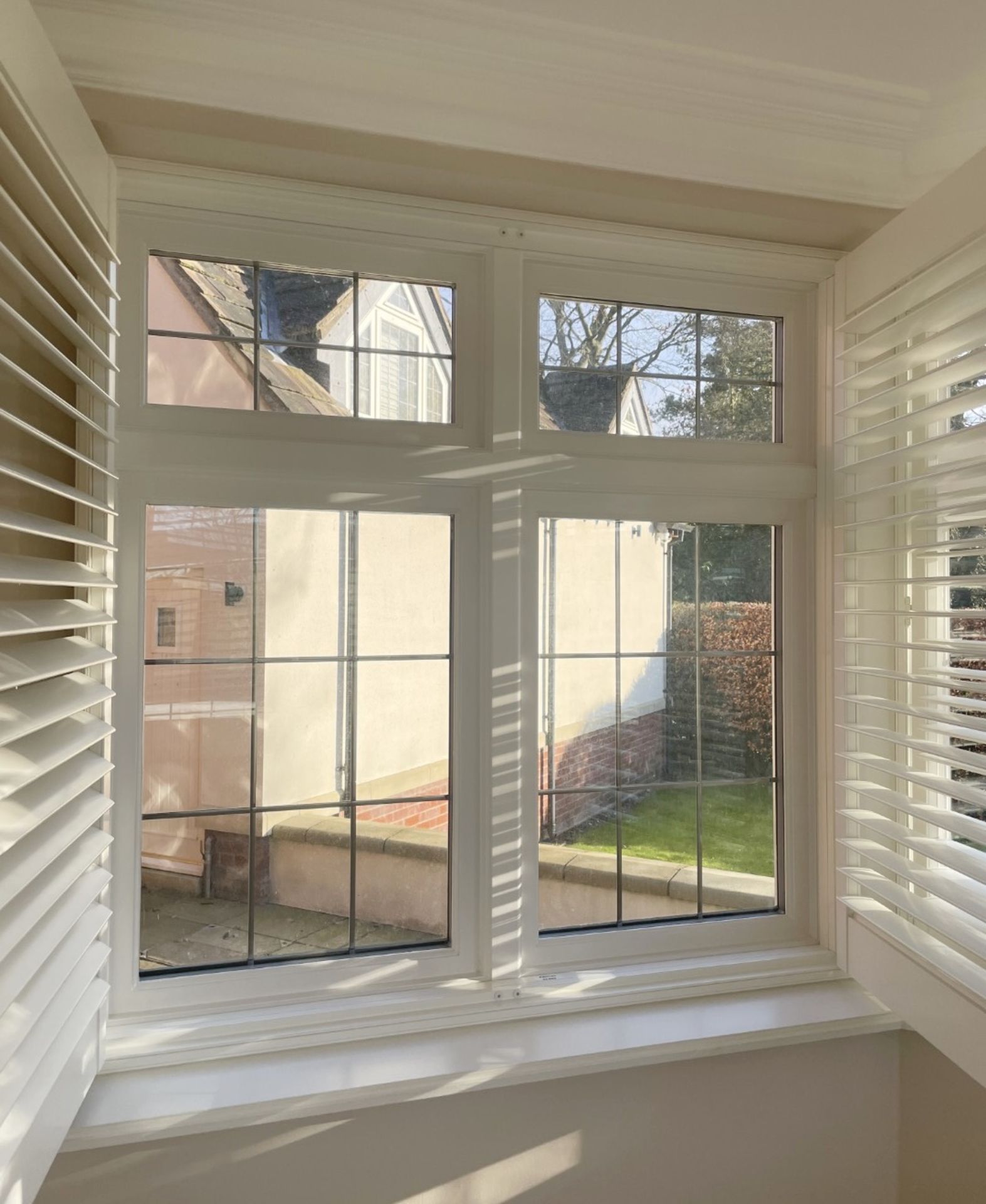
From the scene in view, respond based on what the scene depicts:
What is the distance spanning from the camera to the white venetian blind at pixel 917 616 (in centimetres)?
130

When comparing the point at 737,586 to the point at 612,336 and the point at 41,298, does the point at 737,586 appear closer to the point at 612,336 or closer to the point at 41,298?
the point at 612,336

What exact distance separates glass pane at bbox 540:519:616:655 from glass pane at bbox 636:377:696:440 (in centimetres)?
25

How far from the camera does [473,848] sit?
158 centimetres

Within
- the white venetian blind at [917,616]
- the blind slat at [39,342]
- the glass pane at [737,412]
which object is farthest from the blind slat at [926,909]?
the blind slat at [39,342]

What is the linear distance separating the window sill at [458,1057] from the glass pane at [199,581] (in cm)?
74

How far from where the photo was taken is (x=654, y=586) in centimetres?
171

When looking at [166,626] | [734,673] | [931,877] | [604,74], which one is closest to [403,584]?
[166,626]

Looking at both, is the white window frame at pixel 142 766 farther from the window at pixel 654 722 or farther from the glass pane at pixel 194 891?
the window at pixel 654 722

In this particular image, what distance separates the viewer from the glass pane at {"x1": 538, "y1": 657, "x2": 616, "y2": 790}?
5.40 ft

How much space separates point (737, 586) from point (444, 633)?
0.68 meters

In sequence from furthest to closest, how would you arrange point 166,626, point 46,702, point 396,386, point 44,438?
point 396,386
point 166,626
point 46,702
point 44,438

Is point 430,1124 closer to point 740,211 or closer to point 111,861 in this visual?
point 111,861

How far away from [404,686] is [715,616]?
721 millimetres

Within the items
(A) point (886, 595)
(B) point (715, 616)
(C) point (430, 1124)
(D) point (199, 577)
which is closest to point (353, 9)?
(D) point (199, 577)
